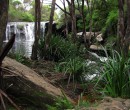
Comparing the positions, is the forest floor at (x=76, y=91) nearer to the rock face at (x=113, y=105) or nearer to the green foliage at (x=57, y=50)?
the rock face at (x=113, y=105)

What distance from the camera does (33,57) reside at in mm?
12219

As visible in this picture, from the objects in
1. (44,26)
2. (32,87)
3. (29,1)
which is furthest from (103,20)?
(29,1)

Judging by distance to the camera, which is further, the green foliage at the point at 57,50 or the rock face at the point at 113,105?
the green foliage at the point at 57,50

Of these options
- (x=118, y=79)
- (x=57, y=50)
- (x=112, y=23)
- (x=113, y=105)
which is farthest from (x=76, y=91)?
(x=112, y=23)

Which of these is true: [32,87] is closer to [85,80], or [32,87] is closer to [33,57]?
[85,80]

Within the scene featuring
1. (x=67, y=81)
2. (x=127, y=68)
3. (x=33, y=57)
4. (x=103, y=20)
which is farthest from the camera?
(x=103, y=20)

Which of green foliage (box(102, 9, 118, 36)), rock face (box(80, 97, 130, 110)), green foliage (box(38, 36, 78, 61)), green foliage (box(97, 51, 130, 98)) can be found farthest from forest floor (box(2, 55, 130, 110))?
green foliage (box(102, 9, 118, 36))

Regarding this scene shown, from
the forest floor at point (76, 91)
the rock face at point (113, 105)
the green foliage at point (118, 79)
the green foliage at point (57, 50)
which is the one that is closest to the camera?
the rock face at point (113, 105)

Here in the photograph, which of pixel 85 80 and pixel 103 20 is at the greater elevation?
pixel 103 20

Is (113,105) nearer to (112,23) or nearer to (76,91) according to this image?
(76,91)

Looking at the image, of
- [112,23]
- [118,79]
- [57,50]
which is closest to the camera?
[118,79]

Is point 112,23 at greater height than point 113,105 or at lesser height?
greater

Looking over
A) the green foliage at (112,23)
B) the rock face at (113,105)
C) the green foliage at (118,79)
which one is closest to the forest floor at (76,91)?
the rock face at (113,105)

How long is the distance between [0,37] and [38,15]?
8.70 meters
